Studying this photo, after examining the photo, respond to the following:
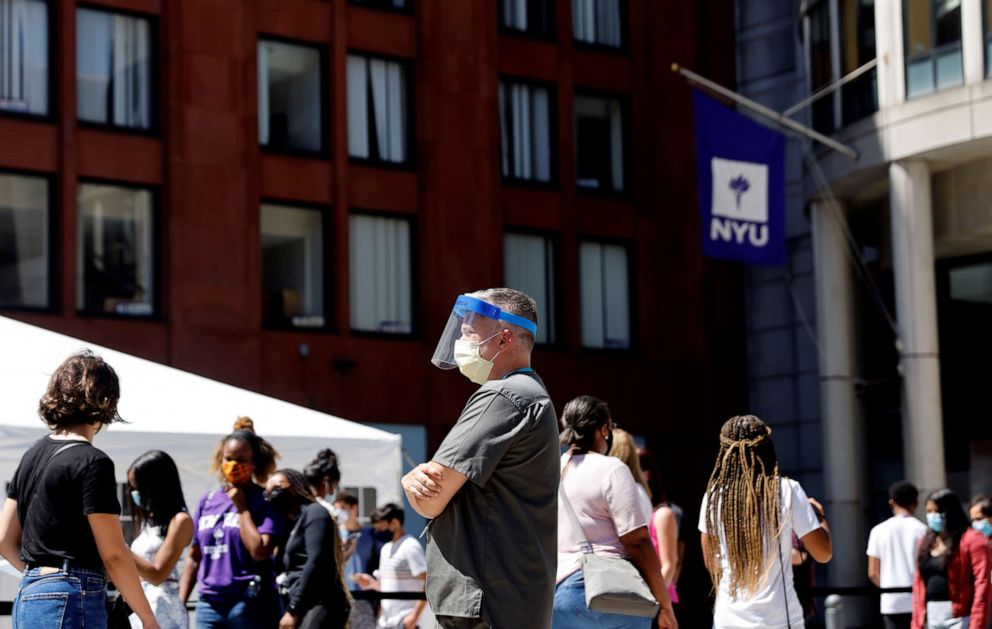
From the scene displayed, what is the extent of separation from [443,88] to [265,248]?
457 cm

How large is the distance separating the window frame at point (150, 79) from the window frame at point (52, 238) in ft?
3.58

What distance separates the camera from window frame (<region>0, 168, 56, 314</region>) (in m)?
26.2

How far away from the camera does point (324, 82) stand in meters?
29.8

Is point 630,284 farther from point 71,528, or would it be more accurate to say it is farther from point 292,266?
point 71,528

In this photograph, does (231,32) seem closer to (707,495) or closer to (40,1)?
(40,1)

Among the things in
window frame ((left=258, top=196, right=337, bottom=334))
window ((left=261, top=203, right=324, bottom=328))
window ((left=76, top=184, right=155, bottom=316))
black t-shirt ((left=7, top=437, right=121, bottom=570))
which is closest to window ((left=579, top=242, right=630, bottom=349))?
window frame ((left=258, top=196, right=337, bottom=334))

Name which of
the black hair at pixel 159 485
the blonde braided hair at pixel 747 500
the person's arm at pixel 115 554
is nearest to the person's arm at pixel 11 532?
the person's arm at pixel 115 554

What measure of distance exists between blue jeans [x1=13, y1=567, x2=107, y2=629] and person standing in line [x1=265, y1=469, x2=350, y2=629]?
3542mm

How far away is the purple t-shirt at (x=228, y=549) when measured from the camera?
9.51 meters

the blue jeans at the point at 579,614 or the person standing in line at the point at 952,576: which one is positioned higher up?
the blue jeans at the point at 579,614

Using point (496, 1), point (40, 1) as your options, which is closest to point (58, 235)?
point (40, 1)

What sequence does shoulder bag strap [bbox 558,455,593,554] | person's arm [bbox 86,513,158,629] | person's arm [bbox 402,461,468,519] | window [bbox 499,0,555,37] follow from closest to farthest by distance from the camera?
1. person's arm [bbox 402,461,468,519]
2. person's arm [bbox 86,513,158,629]
3. shoulder bag strap [bbox 558,455,593,554]
4. window [bbox 499,0,555,37]

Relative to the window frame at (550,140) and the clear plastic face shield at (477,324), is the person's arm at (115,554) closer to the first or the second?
the clear plastic face shield at (477,324)

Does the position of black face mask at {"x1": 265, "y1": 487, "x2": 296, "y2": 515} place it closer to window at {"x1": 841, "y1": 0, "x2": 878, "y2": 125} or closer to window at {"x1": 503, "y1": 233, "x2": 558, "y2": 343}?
window at {"x1": 841, "y1": 0, "x2": 878, "y2": 125}
